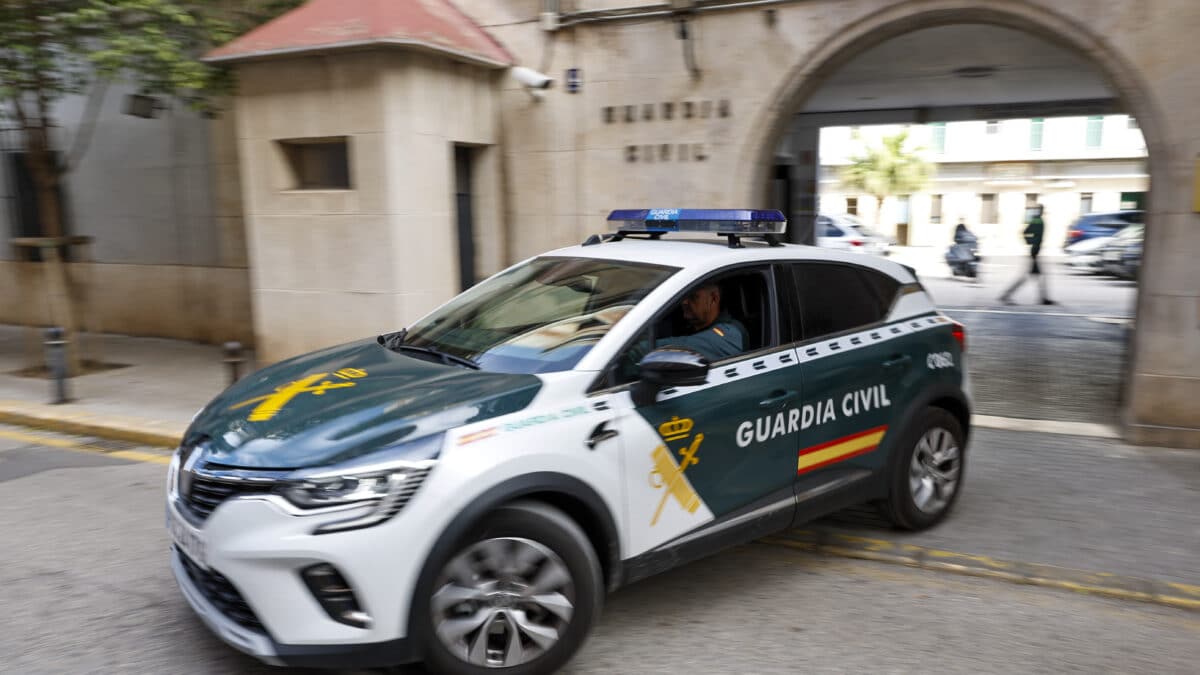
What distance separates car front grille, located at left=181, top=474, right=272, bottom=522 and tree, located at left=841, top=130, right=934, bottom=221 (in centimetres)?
4295

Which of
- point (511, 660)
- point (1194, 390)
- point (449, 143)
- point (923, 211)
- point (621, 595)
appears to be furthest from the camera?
point (923, 211)

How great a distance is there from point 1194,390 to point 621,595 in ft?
17.3

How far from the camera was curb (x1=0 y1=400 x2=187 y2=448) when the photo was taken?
7266mm

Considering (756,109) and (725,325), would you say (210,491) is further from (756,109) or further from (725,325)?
(756,109)

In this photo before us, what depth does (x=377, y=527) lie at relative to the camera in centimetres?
302

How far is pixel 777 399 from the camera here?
163 inches

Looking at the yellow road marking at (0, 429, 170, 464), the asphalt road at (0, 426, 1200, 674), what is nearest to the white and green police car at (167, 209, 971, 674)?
the asphalt road at (0, 426, 1200, 674)

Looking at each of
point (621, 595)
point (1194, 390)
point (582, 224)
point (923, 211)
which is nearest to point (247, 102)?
point (582, 224)

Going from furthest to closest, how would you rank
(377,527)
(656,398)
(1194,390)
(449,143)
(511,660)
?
1. (449,143)
2. (1194,390)
3. (656,398)
4. (511,660)
5. (377,527)

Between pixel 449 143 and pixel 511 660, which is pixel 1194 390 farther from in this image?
pixel 449 143

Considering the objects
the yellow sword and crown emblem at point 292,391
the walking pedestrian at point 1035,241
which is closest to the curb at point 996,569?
the yellow sword and crown emblem at point 292,391

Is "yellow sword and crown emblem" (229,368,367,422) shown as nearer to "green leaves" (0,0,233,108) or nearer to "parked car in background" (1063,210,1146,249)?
"green leaves" (0,0,233,108)

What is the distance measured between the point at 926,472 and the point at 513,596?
9.42ft

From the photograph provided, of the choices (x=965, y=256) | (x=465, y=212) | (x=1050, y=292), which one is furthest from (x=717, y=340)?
(x=965, y=256)
